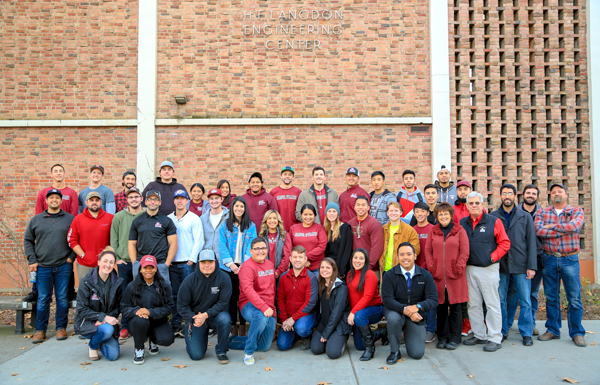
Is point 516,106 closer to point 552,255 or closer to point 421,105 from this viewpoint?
point 421,105

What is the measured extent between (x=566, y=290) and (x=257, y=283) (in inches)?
170

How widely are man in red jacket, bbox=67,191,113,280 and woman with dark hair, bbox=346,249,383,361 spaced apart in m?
3.75

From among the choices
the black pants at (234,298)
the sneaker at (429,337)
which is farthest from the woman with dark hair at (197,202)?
the sneaker at (429,337)

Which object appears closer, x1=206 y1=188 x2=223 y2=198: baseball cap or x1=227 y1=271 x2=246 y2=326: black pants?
x1=227 y1=271 x2=246 y2=326: black pants

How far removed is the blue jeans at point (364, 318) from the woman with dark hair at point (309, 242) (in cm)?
97

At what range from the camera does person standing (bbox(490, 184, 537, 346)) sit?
5668 millimetres

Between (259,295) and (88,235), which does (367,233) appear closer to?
(259,295)

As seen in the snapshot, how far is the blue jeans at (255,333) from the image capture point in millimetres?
5055

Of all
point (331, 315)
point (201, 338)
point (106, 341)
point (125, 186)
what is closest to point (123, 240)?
point (125, 186)

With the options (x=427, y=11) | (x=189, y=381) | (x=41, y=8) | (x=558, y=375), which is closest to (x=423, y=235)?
(x=558, y=375)

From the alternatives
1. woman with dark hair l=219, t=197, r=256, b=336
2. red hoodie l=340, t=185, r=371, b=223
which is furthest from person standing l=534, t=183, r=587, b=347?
woman with dark hair l=219, t=197, r=256, b=336

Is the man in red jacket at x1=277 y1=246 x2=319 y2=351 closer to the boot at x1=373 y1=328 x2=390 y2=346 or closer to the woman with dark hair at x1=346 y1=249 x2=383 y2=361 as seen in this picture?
the woman with dark hair at x1=346 y1=249 x2=383 y2=361

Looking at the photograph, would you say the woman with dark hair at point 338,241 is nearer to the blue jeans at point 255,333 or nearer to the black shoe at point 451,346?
the blue jeans at point 255,333

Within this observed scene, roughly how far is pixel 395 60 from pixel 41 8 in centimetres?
853
